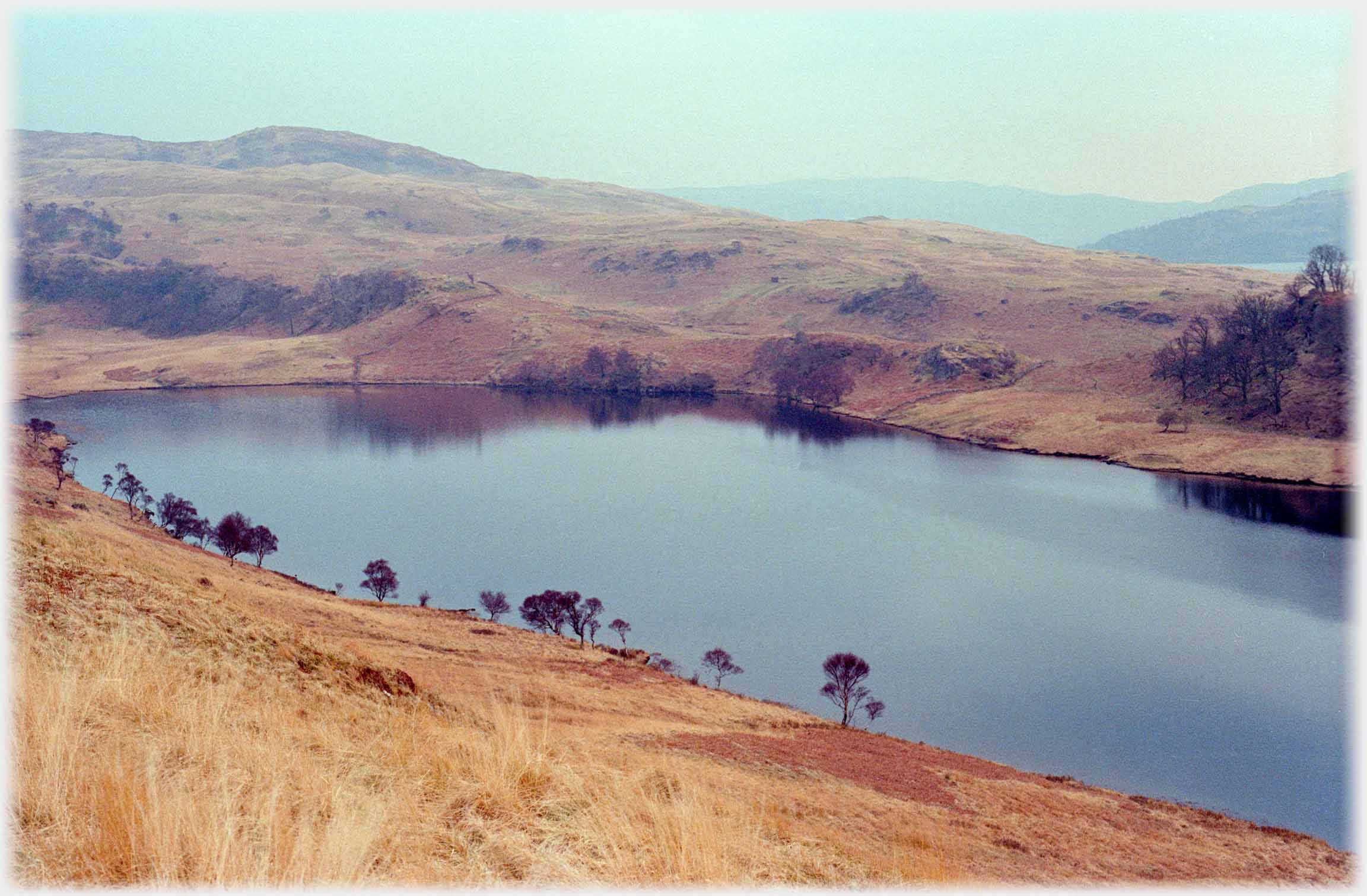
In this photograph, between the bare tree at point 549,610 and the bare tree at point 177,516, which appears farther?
the bare tree at point 177,516

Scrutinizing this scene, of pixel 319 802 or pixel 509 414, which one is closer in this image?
pixel 319 802

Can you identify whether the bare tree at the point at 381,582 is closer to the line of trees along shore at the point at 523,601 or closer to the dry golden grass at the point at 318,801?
the line of trees along shore at the point at 523,601

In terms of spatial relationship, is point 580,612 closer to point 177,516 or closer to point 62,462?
point 177,516

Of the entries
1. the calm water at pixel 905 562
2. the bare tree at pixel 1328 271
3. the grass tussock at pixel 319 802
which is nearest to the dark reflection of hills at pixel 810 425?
the calm water at pixel 905 562

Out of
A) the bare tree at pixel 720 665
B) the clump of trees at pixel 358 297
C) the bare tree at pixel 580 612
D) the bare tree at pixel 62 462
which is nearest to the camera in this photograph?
the bare tree at pixel 720 665

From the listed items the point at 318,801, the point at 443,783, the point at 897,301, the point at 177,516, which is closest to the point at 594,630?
the point at 177,516

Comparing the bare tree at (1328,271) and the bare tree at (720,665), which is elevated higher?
the bare tree at (1328,271)

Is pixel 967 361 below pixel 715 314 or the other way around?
below
